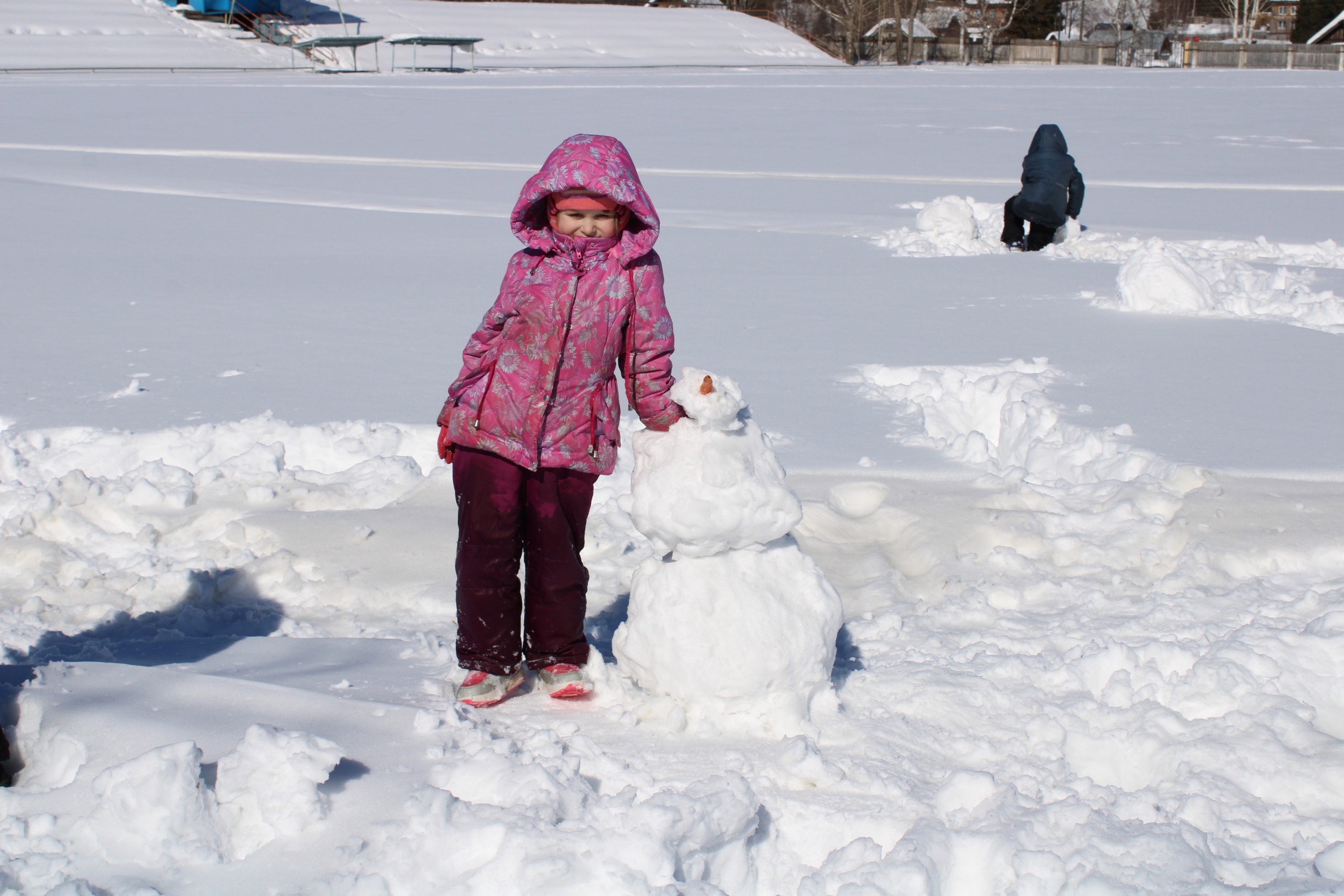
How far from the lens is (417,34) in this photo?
114 ft

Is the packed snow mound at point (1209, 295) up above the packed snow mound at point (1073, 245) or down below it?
below

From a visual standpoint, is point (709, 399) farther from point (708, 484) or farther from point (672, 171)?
point (672, 171)

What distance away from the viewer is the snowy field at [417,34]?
28.8 meters

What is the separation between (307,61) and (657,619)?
104 ft

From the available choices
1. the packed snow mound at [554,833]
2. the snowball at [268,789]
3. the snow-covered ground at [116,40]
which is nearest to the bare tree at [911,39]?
the snow-covered ground at [116,40]

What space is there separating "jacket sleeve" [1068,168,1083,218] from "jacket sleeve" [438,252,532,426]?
7176mm

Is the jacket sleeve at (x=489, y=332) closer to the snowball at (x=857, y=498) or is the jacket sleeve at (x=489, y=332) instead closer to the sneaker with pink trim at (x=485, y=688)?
the sneaker with pink trim at (x=485, y=688)

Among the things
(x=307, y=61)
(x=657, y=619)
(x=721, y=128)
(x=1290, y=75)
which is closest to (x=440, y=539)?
(x=657, y=619)

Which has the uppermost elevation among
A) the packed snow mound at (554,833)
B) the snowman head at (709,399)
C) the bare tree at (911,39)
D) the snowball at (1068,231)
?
the bare tree at (911,39)

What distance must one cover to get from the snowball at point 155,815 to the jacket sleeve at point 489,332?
2.72 feet

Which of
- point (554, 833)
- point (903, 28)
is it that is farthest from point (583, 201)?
point (903, 28)

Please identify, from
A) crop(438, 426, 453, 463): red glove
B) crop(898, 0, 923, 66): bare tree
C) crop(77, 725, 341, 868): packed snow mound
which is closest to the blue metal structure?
crop(898, 0, 923, 66): bare tree

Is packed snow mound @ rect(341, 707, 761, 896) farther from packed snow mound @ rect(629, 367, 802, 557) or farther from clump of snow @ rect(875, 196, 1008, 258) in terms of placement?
clump of snow @ rect(875, 196, 1008, 258)

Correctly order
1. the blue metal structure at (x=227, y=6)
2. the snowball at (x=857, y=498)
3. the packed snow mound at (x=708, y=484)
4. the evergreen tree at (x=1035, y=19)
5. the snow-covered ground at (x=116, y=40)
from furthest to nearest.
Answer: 1. the evergreen tree at (x=1035, y=19)
2. the blue metal structure at (x=227, y=6)
3. the snow-covered ground at (x=116, y=40)
4. the snowball at (x=857, y=498)
5. the packed snow mound at (x=708, y=484)
